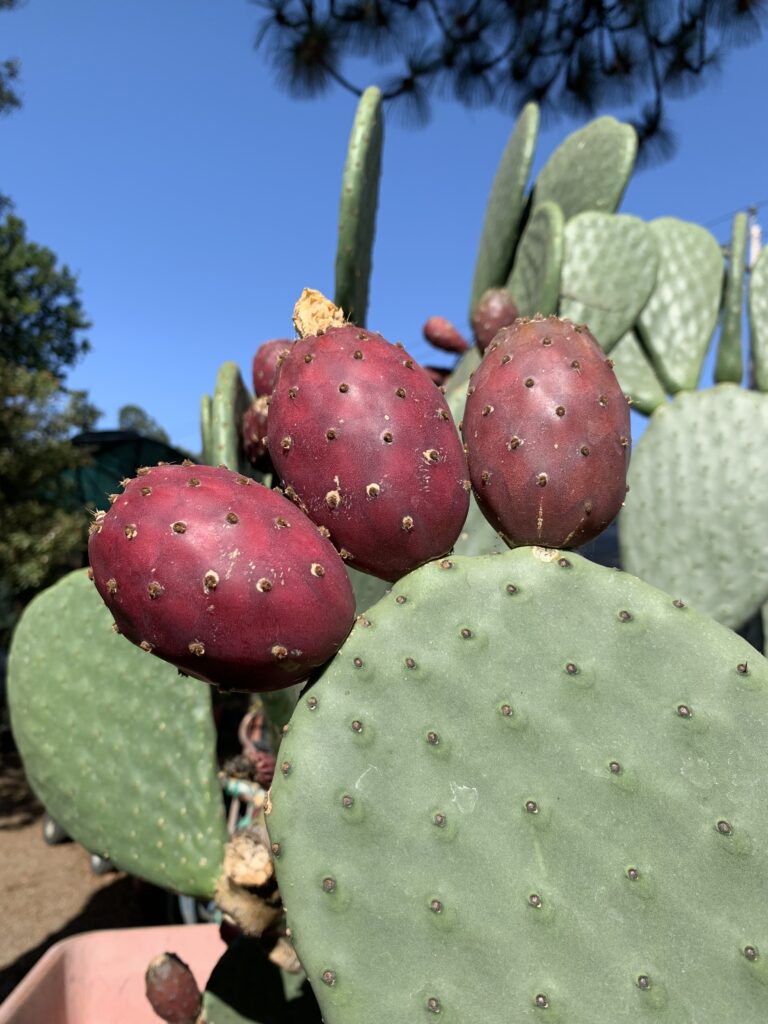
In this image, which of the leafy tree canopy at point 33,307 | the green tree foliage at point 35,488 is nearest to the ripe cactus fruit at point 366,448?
the green tree foliage at point 35,488

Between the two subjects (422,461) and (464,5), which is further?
(464,5)

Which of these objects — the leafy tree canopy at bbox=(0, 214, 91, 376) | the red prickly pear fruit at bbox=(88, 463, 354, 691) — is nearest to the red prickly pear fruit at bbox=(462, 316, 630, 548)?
the red prickly pear fruit at bbox=(88, 463, 354, 691)

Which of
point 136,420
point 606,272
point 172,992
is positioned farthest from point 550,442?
point 136,420

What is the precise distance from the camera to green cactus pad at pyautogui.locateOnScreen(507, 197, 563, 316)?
7.16 ft

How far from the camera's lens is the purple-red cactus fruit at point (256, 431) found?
1.38 m

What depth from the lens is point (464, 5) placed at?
16.4ft

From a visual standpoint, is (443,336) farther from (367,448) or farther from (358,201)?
(367,448)

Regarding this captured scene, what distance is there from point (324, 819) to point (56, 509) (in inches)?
249

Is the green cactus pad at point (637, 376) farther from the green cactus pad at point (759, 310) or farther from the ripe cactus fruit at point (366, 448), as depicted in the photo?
the ripe cactus fruit at point (366, 448)

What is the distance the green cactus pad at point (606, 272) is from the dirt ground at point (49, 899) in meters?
2.82

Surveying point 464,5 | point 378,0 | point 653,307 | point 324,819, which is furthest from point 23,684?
point 464,5

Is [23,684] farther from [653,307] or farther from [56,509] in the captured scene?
[56,509]

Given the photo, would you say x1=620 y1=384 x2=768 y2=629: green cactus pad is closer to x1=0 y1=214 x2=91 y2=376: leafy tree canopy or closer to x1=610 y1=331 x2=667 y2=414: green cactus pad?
x1=610 y1=331 x2=667 y2=414: green cactus pad

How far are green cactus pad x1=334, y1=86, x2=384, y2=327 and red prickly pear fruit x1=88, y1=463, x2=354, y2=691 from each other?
89cm
